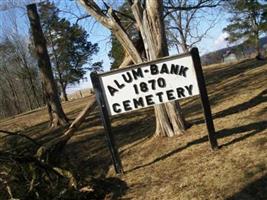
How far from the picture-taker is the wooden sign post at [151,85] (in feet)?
22.0

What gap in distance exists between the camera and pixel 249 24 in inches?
1756

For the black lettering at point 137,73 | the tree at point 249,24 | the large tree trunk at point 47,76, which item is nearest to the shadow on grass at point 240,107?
the black lettering at point 137,73

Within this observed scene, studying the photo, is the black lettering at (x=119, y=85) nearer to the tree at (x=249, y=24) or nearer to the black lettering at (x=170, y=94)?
the black lettering at (x=170, y=94)

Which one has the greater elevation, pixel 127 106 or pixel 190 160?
pixel 127 106

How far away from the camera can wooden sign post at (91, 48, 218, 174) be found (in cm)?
672

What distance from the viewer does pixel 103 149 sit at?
30.4 ft

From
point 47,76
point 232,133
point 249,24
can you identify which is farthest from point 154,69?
point 249,24

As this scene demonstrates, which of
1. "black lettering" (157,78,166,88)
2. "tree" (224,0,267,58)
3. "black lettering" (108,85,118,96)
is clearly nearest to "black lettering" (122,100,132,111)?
"black lettering" (108,85,118,96)

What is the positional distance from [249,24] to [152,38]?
127 feet

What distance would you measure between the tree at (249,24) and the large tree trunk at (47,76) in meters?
28.8

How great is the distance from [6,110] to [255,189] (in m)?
62.0

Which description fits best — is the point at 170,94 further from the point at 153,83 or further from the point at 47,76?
the point at 47,76

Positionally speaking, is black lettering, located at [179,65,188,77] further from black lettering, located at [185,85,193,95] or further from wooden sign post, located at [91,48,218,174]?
black lettering, located at [185,85,193,95]

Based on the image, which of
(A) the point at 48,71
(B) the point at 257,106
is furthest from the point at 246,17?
(B) the point at 257,106
